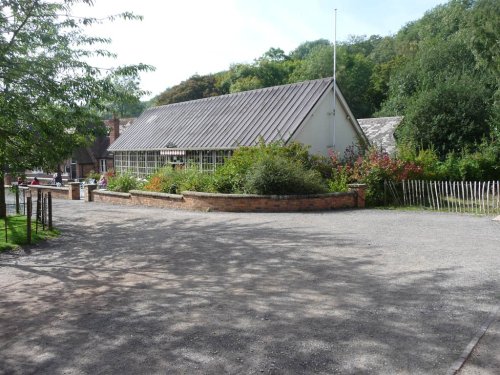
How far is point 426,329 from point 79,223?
11947 mm

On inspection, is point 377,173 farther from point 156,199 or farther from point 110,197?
point 110,197

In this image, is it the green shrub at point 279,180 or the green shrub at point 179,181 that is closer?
the green shrub at point 279,180

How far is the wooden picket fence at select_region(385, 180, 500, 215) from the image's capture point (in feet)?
49.6

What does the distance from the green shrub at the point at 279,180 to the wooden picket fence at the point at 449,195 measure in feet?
10.6

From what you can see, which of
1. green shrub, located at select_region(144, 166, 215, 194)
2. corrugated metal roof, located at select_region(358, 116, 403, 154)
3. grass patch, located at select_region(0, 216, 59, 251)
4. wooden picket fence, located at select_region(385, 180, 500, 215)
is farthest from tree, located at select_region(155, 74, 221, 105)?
grass patch, located at select_region(0, 216, 59, 251)

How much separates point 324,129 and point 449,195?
796 cm

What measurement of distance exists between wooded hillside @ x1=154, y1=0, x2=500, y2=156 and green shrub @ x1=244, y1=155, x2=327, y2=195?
12.3 m

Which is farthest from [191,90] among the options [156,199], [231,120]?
[156,199]

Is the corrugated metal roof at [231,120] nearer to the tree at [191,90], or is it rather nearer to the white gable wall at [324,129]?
the white gable wall at [324,129]

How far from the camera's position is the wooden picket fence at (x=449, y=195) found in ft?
49.6

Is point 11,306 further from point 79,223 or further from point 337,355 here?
point 79,223

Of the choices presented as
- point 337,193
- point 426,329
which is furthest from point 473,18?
point 426,329

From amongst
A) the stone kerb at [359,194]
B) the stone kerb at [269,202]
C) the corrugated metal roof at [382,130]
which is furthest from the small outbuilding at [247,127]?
the corrugated metal roof at [382,130]

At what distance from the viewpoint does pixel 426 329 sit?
4891 mm
